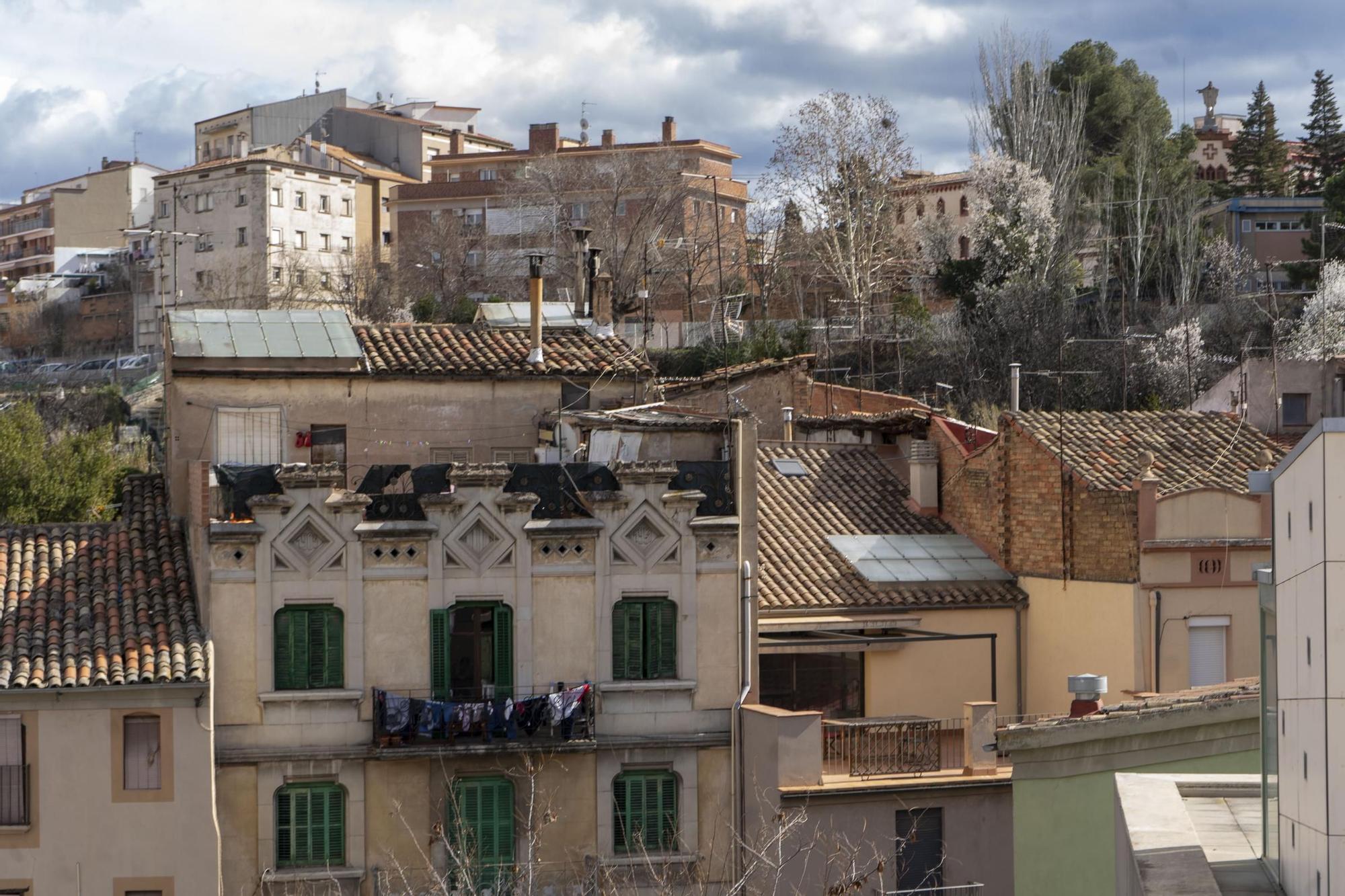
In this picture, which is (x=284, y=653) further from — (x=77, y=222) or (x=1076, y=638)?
(x=77, y=222)

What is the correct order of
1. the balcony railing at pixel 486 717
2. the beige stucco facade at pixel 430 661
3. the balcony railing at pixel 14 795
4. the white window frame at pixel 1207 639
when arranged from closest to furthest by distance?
1. the balcony railing at pixel 14 795
2. the beige stucco facade at pixel 430 661
3. the balcony railing at pixel 486 717
4. the white window frame at pixel 1207 639

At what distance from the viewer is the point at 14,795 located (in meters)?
21.2

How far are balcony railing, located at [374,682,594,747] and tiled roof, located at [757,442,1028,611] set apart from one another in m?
3.86

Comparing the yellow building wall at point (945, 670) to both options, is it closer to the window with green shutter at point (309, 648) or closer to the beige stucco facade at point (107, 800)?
the window with green shutter at point (309, 648)

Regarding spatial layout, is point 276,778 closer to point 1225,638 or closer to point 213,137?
point 1225,638

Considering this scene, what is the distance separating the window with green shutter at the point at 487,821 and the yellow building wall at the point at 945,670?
19.2 feet

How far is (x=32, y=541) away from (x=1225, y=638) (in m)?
16.2

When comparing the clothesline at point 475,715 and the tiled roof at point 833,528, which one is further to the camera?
the tiled roof at point 833,528

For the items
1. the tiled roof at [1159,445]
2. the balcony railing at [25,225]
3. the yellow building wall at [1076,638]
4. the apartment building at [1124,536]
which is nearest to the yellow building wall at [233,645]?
the yellow building wall at [1076,638]

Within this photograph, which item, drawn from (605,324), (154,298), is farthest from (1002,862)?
(154,298)

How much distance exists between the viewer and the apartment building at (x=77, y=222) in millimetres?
100438

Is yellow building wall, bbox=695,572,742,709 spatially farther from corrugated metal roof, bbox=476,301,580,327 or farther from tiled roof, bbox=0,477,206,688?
corrugated metal roof, bbox=476,301,580,327

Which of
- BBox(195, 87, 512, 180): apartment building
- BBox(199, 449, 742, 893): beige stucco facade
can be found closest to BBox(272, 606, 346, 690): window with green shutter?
BBox(199, 449, 742, 893): beige stucco facade

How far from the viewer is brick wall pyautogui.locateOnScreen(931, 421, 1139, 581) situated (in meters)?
25.1
